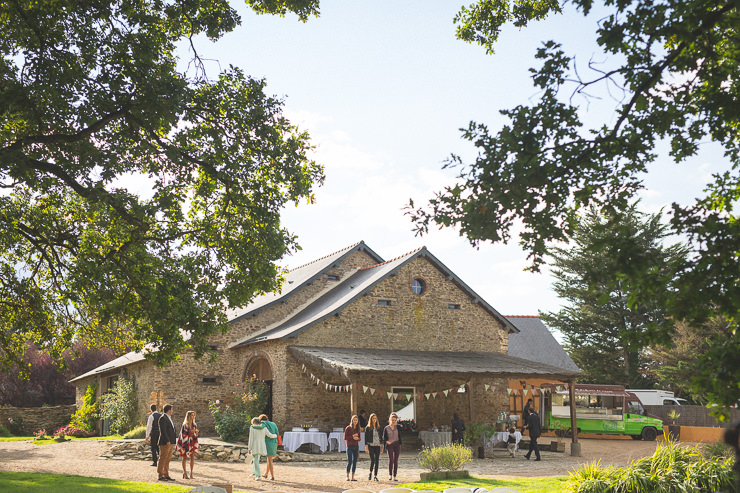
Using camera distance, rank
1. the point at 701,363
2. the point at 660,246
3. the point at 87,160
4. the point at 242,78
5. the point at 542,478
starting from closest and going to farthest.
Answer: the point at 701,363, the point at 87,160, the point at 242,78, the point at 542,478, the point at 660,246

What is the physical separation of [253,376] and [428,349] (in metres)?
6.47

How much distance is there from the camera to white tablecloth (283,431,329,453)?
18.6 m

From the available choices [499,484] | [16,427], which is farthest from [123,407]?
[499,484]

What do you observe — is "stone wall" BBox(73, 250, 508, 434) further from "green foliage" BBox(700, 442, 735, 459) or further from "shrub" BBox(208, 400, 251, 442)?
"green foliage" BBox(700, 442, 735, 459)

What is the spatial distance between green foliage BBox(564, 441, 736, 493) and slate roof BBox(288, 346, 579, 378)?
8631 mm

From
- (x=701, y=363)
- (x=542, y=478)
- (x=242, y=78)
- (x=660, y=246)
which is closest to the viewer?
(x=701, y=363)

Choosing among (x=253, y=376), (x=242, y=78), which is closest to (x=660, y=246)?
(x=253, y=376)

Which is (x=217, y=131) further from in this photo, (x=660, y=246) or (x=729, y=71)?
(x=660, y=246)

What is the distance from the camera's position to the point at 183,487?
38.3 feet

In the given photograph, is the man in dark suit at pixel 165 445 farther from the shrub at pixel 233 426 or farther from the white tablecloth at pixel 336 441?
the white tablecloth at pixel 336 441

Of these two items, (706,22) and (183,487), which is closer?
(706,22)

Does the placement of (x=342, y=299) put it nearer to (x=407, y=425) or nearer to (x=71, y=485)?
(x=407, y=425)

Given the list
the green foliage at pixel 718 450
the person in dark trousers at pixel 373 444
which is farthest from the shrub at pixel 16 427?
the green foliage at pixel 718 450

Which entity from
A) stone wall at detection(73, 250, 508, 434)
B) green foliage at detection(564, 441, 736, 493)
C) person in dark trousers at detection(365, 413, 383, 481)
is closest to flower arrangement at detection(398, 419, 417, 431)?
stone wall at detection(73, 250, 508, 434)
